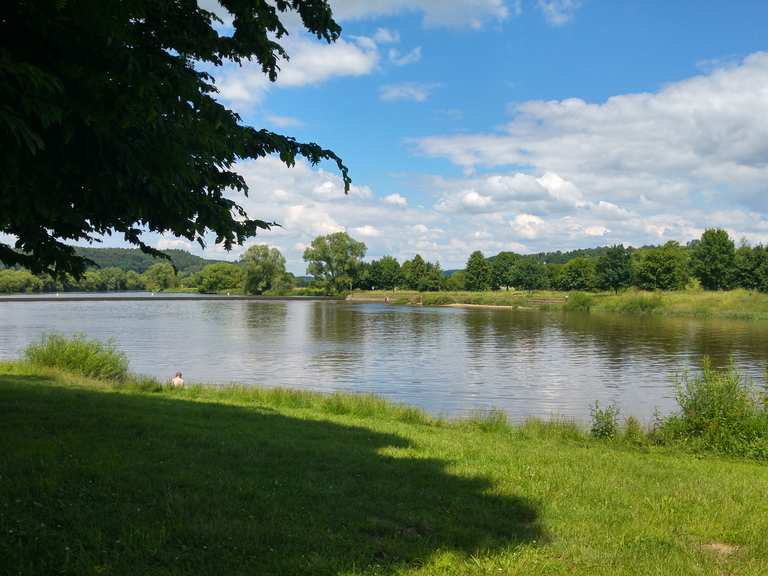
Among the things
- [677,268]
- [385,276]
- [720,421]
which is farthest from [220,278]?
[720,421]

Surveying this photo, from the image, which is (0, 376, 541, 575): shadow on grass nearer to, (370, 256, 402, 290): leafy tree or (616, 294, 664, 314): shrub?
(616, 294, 664, 314): shrub

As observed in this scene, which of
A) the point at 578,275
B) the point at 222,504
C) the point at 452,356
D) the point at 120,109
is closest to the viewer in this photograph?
the point at 120,109

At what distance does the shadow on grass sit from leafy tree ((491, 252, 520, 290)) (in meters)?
141

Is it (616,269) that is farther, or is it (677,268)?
(616,269)

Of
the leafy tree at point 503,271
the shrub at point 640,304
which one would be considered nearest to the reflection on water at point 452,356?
the shrub at point 640,304

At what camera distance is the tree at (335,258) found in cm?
13788

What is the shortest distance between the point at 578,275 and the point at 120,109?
136031 millimetres

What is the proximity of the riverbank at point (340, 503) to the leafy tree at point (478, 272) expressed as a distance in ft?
454

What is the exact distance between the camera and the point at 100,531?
582 cm

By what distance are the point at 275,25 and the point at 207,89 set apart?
6.05 ft

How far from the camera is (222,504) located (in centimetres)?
686

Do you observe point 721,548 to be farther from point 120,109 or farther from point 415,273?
point 415,273

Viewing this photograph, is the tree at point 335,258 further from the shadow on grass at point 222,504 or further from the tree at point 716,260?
the shadow on grass at point 222,504

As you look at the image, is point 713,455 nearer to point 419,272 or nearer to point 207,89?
point 207,89
